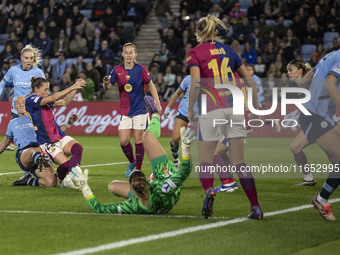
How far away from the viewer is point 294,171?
47.2ft

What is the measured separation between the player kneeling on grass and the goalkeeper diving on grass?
2.94m

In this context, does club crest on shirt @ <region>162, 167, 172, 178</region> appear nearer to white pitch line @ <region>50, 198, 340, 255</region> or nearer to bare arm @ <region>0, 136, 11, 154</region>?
white pitch line @ <region>50, 198, 340, 255</region>

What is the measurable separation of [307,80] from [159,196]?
2731mm

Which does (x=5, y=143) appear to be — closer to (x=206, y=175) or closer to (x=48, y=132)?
(x=48, y=132)

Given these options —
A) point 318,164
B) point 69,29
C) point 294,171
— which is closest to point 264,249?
point 294,171

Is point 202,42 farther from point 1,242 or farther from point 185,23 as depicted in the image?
point 185,23

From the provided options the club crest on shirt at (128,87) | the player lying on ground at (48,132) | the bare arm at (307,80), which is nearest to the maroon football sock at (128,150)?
the club crest on shirt at (128,87)

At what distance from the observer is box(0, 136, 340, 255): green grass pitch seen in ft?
21.2

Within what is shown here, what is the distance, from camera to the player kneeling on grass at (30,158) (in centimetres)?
1129

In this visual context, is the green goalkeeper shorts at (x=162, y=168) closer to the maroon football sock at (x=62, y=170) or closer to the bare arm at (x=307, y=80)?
the bare arm at (x=307, y=80)

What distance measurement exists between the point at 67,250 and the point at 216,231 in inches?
67.2

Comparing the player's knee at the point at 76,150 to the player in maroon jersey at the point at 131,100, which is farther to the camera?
the player in maroon jersey at the point at 131,100

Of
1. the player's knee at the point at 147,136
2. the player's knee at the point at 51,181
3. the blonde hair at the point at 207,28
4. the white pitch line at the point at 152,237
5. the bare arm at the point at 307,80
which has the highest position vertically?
the blonde hair at the point at 207,28

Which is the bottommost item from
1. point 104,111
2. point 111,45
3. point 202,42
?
point 104,111
